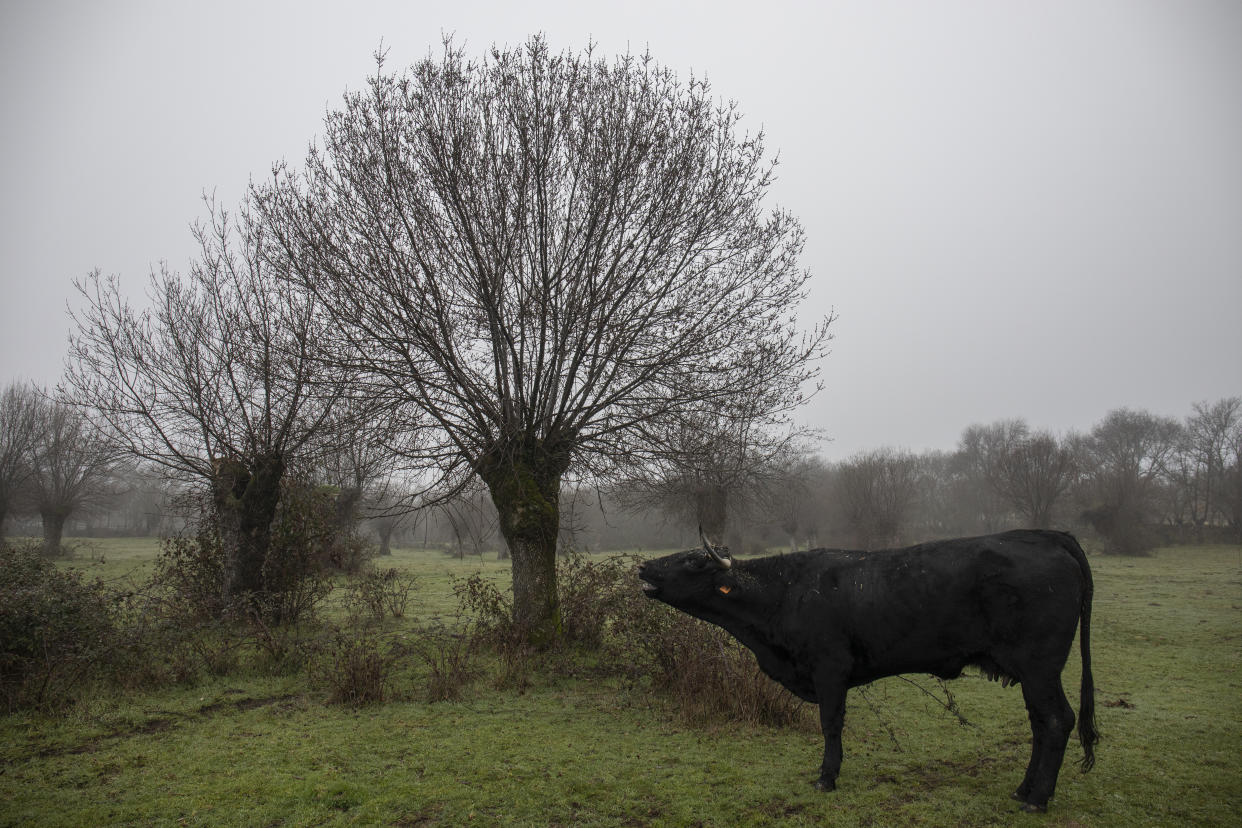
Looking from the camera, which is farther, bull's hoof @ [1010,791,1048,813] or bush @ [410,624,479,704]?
bush @ [410,624,479,704]

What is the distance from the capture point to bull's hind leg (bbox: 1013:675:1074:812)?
5.21 m

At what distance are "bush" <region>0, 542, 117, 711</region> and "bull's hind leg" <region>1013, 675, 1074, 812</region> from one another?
35.1 feet

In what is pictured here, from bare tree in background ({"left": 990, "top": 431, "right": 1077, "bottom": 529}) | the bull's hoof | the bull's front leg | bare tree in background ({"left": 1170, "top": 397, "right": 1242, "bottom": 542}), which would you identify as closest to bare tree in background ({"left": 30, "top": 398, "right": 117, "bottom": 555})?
the bull's front leg

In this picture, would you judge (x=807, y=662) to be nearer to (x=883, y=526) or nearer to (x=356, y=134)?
(x=356, y=134)

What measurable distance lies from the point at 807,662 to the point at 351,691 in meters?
6.23

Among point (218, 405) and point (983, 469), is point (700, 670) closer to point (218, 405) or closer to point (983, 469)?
point (218, 405)

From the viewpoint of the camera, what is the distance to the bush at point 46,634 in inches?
310

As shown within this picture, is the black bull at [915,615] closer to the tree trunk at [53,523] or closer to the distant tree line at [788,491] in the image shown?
the distant tree line at [788,491]

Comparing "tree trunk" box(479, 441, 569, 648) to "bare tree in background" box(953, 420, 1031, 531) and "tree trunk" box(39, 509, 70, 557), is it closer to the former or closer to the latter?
"tree trunk" box(39, 509, 70, 557)

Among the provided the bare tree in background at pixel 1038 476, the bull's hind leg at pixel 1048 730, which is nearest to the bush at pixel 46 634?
the bull's hind leg at pixel 1048 730

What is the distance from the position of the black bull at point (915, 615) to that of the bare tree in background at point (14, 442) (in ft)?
115

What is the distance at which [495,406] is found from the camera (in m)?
10.8

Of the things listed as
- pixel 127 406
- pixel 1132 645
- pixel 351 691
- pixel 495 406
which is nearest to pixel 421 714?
pixel 351 691

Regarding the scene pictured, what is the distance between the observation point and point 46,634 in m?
8.10
